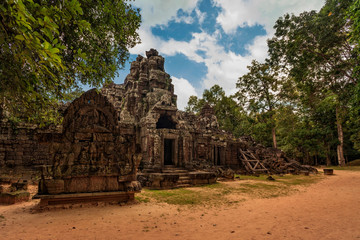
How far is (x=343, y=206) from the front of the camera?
6.69 meters

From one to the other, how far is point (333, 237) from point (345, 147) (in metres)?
33.4

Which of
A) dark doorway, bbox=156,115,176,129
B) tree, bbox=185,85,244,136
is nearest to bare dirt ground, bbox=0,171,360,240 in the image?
dark doorway, bbox=156,115,176,129

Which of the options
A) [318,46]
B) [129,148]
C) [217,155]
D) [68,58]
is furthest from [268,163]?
[68,58]

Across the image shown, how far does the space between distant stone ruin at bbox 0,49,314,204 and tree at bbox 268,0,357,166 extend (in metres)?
9.11

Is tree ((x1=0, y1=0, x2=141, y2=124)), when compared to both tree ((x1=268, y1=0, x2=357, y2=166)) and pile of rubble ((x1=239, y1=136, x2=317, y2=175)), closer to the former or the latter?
tree ((x1=268, y1=0, x2=357, y2=166))

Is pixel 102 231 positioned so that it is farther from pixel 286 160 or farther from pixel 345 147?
pixel 345 147

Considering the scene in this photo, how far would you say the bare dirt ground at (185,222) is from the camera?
4203mm

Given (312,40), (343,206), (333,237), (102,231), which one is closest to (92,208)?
(102,231)

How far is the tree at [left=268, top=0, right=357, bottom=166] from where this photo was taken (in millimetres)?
12031

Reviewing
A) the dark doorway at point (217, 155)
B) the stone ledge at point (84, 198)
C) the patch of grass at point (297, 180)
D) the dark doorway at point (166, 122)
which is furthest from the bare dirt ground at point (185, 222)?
the dark doorway at point (217, 155)

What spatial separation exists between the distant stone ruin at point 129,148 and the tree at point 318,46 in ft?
29.9

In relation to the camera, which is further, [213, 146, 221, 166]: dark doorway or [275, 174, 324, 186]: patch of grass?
[213, 146, 221, 166]: dark doorway

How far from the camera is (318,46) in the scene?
12992 millimetres

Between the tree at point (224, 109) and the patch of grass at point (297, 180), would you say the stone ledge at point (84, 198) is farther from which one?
the tree at point (224, 109)
